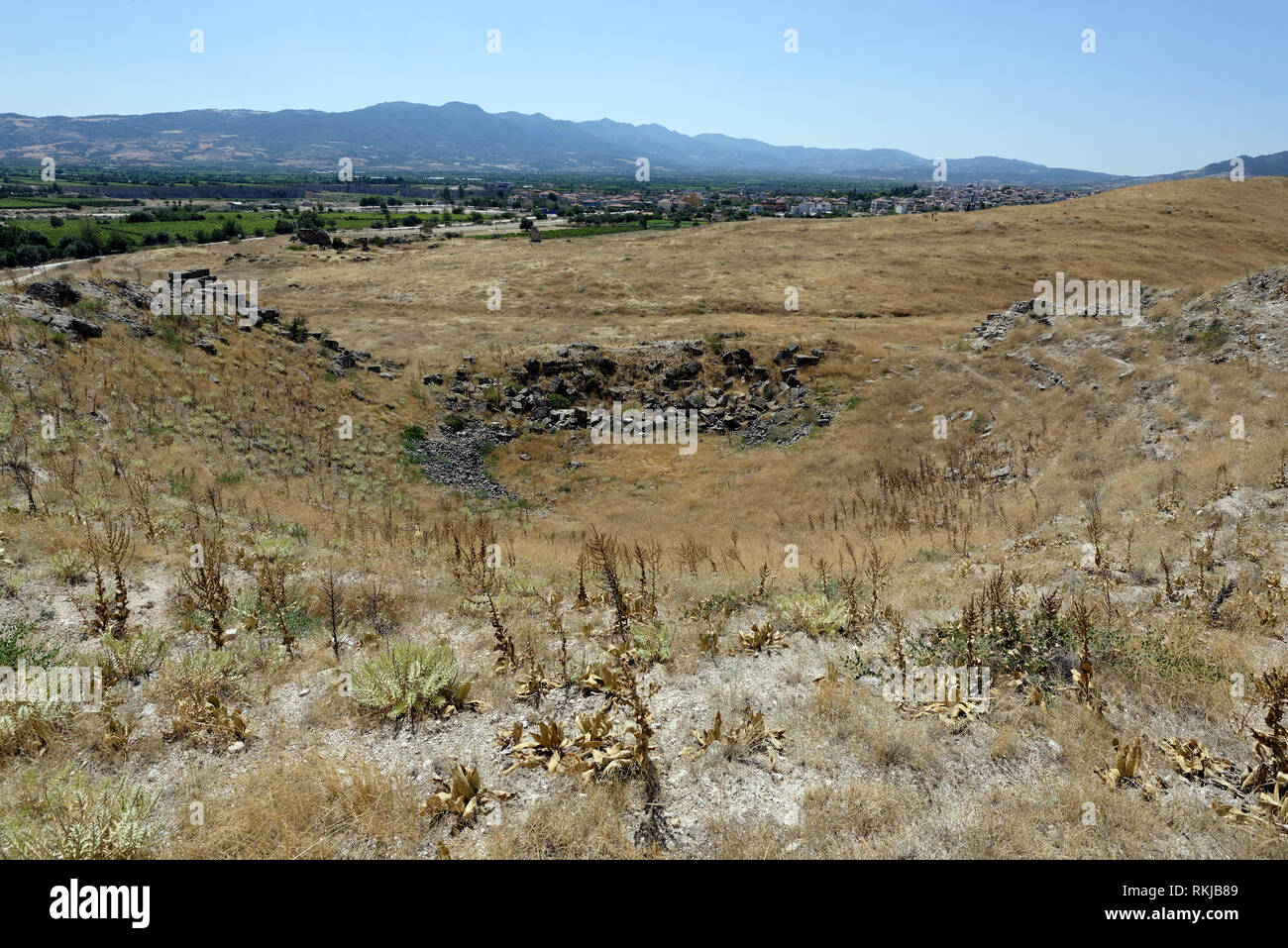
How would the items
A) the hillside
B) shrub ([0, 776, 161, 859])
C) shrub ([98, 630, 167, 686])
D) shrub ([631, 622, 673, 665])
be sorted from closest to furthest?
shrub ([0, 776, 161, 859]) → the hillside → shrub ([98, 630, 167, 686]) → shrub ([631, 622, 673, 665])

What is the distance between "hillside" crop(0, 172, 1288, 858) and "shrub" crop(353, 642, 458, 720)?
0.04 m

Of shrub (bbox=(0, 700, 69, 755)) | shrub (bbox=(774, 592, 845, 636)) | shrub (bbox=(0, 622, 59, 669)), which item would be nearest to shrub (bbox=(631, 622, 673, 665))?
shrub (bbox=(774, 592, 845, 636))

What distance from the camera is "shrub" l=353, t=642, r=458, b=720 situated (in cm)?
597

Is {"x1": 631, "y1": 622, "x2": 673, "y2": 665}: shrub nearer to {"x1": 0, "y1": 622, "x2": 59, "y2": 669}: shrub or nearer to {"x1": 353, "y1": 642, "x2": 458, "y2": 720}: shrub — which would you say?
{"x1": 353, "y1": 642, "x2": 458, "y2": 720}: shrub

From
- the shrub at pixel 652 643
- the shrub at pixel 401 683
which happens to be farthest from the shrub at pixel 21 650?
the shrub at pixel 652 643

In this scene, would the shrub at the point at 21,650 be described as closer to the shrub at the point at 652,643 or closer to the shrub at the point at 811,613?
the shrub at the point at 652,643

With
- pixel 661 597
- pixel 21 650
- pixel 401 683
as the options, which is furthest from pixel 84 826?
pixel 661 597

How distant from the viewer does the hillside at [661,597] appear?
15.1 feet

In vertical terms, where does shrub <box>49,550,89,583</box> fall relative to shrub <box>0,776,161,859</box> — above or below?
above

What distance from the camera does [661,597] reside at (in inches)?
362

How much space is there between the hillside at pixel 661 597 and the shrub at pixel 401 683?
0.04 m
